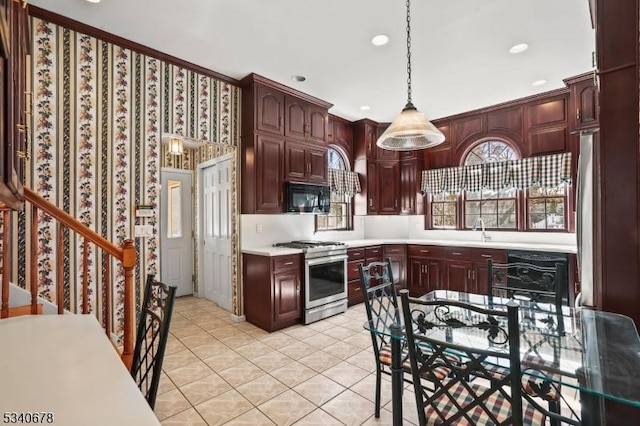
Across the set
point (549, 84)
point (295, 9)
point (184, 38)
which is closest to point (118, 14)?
point (184, 38)

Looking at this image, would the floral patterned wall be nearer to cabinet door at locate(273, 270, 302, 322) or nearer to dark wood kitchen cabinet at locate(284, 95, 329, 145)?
dark wood kitchen cabinet at locate(284, 95, 329, 145)

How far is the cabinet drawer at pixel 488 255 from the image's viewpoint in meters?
4.27

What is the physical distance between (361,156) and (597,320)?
13.9ft

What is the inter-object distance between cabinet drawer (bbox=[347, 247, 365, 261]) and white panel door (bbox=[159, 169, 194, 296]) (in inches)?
106

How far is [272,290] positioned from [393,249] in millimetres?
2396

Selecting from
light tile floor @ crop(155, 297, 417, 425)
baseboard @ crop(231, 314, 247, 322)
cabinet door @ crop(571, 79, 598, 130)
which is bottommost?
light tile floor @ crop(155, 297, 417, 425)

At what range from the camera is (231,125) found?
394 centimetres

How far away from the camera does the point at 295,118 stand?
4.30 meters

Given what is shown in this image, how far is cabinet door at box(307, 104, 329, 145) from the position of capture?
4.49 m

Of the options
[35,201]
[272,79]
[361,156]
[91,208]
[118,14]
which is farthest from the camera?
[361,156]

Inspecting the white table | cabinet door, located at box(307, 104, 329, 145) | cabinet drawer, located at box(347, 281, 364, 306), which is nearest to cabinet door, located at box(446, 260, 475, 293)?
cabinet drawer, located at box(347, 281, 364, 306)

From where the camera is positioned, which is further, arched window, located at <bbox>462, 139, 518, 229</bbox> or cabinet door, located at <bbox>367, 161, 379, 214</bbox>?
cabinet door, located at <bbox>367, 161, 379, 214</bbox>

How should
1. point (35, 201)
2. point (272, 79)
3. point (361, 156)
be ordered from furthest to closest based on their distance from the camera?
point (361, 156) < point (272, 79) < point (35, 201)

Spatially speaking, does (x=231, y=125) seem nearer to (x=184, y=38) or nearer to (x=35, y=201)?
(x=184, y=38)
